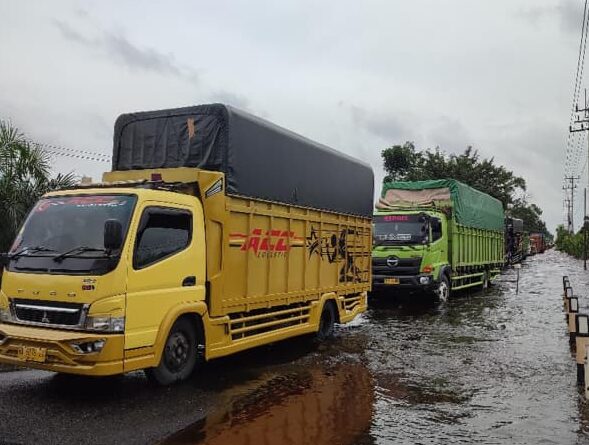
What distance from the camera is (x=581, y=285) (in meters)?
22.4

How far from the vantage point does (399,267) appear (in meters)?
15.3

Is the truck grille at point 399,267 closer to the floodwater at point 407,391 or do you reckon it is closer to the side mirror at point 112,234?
the floodwater at point 407,391

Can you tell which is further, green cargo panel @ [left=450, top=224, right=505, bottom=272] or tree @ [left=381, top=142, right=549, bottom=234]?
tree @ [left=381, top=142, right=549, bottom=234]

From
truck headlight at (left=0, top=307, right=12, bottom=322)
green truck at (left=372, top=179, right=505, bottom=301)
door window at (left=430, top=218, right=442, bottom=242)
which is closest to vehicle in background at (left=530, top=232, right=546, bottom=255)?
green truck at (left=372, top=179, right=505, bottom=301)

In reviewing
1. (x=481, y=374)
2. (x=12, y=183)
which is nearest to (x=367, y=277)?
(x=481, y=374)

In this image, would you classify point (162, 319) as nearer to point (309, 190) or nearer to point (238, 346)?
point (238, 346)

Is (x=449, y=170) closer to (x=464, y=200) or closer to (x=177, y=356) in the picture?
(x=464, y=200)

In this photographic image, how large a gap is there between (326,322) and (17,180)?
6.89m

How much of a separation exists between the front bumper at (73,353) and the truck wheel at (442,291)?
37.7ft

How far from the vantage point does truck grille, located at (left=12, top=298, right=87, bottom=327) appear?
18.6 ft

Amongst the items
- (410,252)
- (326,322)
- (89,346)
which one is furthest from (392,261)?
(89,346)

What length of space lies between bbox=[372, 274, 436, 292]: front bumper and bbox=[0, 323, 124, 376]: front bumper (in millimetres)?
10508

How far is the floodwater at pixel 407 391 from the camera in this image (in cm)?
530

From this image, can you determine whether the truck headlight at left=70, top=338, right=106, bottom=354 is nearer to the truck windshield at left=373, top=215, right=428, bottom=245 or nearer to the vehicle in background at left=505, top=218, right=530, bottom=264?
the truck windshield at left=373, top=215, right=428, bottom=245
